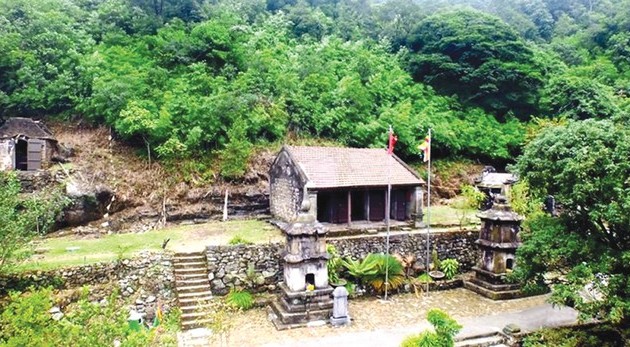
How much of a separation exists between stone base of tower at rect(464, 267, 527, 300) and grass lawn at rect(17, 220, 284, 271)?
883 cm

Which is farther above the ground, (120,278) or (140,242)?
(140,242)

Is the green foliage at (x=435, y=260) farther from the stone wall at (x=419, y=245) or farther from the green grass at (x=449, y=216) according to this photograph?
the green grass at (x=449, y=216)

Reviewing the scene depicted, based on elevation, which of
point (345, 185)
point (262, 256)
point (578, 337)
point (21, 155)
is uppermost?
point (21, 155)

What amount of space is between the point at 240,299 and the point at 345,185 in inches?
276

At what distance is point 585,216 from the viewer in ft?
40.6

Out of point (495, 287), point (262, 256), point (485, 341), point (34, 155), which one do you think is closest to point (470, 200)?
point (495, 287)

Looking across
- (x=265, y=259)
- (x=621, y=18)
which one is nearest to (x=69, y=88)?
(x=265, y=259)

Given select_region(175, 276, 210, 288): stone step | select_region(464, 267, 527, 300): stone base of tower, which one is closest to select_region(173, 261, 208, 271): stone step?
select_region(175, 276, 210, 288): stone step

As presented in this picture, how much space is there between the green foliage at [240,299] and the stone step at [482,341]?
7338 mm

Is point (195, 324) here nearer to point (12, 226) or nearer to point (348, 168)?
point (12, 226)

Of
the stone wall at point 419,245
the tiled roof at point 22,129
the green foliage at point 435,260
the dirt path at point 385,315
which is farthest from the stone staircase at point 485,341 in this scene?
the tiled roof at point 22,129

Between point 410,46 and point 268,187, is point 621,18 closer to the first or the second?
point 410,46

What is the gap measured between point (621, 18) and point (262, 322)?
4385 cm

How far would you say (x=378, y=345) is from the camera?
1251 cm
